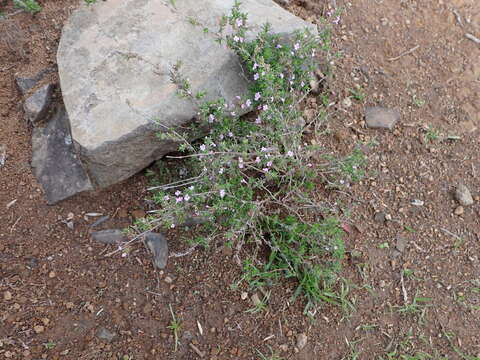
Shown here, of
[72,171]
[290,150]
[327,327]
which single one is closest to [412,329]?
[327,327]

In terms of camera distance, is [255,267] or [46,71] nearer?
[255,267]

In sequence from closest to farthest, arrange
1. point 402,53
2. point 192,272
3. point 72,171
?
point 192,272 < point 72,171 < point 402,53

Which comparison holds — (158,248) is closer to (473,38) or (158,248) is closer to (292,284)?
(292,284)

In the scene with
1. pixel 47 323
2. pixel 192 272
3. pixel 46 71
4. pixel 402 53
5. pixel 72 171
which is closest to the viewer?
pixel 47 323

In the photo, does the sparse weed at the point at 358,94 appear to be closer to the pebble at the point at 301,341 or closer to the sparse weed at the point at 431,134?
the sparse weed at the point at 431,134

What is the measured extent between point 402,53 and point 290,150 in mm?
1810

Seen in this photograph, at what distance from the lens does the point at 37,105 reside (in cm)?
342

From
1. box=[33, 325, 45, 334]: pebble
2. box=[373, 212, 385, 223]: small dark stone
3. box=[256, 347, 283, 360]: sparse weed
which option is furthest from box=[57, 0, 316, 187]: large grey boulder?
box=[256, 347, 283, 360]: sparse weed

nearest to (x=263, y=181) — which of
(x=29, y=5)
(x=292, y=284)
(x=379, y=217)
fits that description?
(x=292, y=284)

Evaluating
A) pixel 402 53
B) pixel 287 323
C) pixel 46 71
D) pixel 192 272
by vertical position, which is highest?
pixel 46 71

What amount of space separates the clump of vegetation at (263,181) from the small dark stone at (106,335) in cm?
70

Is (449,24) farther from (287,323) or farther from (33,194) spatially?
(33,194)

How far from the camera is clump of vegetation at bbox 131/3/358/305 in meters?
2.87

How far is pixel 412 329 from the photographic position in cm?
300
